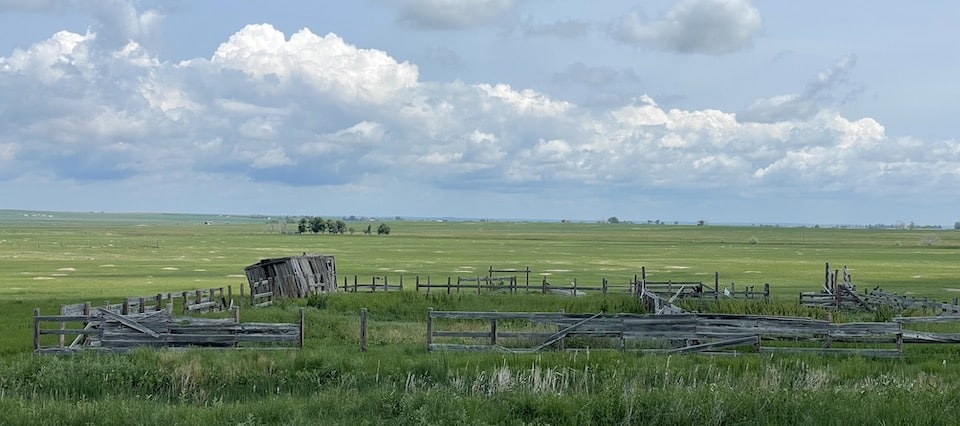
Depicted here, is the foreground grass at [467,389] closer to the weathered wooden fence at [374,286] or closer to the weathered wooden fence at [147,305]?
the weathered wooden fence at [147,305]

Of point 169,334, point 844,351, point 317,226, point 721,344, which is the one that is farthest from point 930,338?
point 317,226

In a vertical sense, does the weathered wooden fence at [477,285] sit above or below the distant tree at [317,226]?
below

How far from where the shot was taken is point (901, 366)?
52.6 ft

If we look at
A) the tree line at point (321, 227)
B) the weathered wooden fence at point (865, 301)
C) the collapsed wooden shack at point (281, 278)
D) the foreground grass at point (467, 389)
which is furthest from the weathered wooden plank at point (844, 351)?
the tree line at point (321, 227)

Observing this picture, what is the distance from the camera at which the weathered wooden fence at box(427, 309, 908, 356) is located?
17.4 metres

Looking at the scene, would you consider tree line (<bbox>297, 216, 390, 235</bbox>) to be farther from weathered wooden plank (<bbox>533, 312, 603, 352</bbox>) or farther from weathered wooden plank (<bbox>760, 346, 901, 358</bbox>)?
weathered wooden plank (<bbox>760, 346, 901, 358</bbox>)

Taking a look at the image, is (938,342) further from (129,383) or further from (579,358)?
(129,383)

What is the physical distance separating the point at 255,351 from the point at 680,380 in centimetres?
900

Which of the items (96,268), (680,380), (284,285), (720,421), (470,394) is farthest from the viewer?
(96,268)

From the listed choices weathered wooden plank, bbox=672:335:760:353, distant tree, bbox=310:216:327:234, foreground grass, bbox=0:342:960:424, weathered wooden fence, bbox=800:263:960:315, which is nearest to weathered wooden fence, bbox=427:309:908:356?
weathered wooden plank, bbox=672:335:760:353

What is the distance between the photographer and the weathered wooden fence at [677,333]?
1738cm

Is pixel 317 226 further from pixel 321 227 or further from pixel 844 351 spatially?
pixel 844 351

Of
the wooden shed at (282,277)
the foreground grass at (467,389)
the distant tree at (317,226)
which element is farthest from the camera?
the distant tree at (317,226)

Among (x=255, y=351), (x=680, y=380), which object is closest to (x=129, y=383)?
(x=255, y=351)
